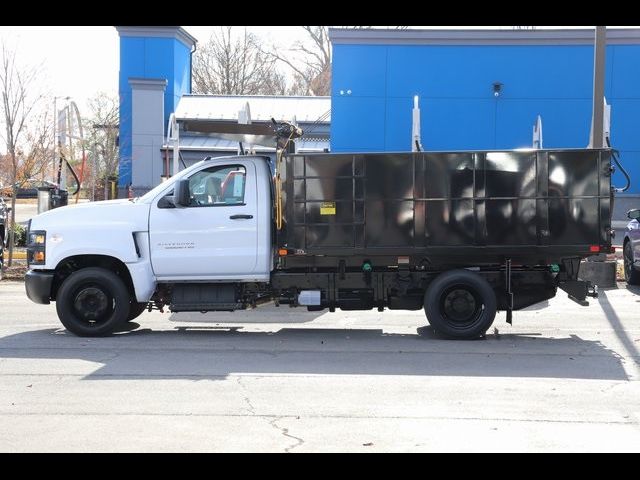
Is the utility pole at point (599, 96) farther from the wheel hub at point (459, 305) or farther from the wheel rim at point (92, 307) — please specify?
the wheel rim at point (92, 307)

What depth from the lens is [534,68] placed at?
24562 millimetres

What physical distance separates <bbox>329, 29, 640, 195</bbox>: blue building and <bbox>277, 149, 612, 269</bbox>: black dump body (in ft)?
45.0

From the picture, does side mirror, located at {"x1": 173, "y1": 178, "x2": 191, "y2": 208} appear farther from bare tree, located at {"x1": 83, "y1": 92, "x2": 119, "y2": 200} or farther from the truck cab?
bare tree, located at {"x1": 83, "y1": 92, "x2": 119, "y2": 200}

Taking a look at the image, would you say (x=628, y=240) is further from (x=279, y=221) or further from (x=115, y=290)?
(x=115, y=290)

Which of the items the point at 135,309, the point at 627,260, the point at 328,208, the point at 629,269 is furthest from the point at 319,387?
the point at 627,260

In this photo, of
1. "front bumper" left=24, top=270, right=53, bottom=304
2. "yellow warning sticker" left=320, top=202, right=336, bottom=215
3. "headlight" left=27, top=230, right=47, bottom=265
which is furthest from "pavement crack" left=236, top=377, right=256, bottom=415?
"headlight" left=27, top=230, right=47, bottom=265

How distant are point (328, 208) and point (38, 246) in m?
3.56

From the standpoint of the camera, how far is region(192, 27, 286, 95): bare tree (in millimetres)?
52781

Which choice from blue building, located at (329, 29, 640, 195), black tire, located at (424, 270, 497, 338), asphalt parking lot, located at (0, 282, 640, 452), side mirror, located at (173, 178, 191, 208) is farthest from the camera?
blue building, located at (329, 29, 640, 195)

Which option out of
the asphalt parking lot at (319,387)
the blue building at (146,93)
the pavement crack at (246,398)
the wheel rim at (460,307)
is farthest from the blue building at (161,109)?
the pavement crack at (246,398)

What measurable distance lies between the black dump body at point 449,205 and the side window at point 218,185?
575mm

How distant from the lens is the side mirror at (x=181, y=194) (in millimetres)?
10898

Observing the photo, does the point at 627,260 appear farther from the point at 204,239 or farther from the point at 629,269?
the point at 204,239

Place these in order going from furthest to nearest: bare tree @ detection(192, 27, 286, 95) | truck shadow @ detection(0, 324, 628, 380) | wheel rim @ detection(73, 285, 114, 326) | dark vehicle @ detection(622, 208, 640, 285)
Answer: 1. bare tree @ detection(192, 27, 286, 95)
2. dark vehicle @ detection(622, 208, 640, 285)
3. wheel rim @ detection(73, 285, 114, 326)
4. truck shadow @ detection(0, 324, 628, 380)
